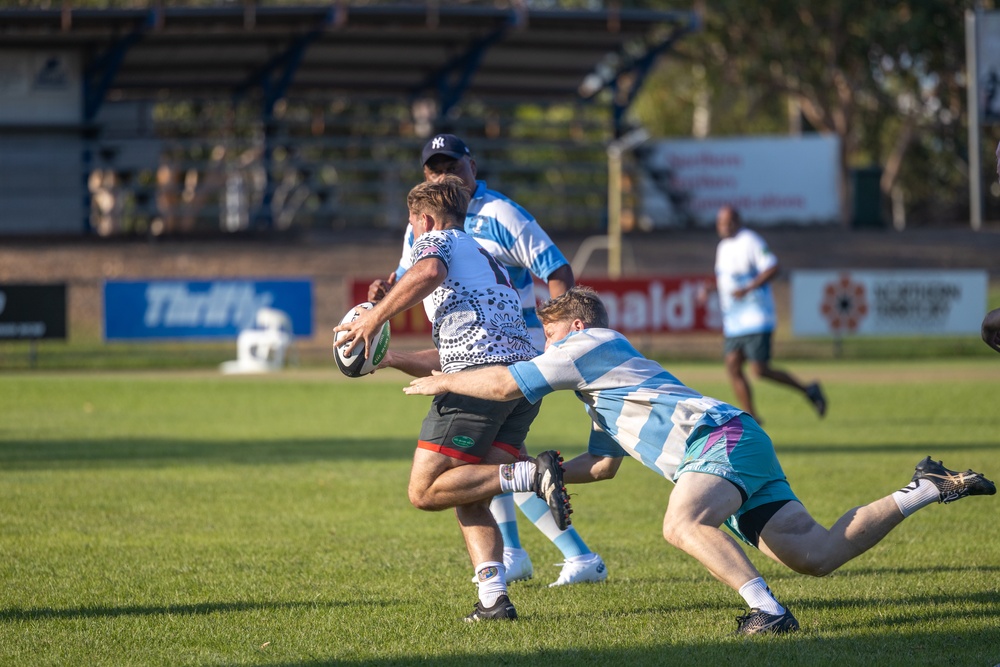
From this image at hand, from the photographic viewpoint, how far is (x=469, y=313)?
5660 mm

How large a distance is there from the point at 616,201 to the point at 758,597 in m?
21.9

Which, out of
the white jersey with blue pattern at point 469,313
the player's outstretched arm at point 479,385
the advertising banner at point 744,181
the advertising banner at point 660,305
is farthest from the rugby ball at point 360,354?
the advertising banner at point 744,181

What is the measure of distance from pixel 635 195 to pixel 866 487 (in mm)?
21365

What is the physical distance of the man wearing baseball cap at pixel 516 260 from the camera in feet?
21.1

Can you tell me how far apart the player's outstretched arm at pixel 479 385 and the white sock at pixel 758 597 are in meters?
1.19

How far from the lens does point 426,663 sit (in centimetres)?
483

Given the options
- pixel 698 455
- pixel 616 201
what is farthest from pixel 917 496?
pixel 616 201

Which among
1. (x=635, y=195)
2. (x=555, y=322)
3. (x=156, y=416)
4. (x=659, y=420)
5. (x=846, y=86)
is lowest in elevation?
(x=156, y=416)

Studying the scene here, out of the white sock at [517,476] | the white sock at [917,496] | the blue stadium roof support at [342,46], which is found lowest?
the white sock at [917,496]

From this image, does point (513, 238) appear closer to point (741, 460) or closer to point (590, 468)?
point (590, 468)

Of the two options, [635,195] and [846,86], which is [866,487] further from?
[846,86]

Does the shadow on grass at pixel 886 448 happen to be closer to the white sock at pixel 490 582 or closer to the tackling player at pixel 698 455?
the tackling player at pixel 698 455

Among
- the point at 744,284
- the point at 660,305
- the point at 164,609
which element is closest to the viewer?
the point at 164,609

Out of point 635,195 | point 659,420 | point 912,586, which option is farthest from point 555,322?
point 635,195
